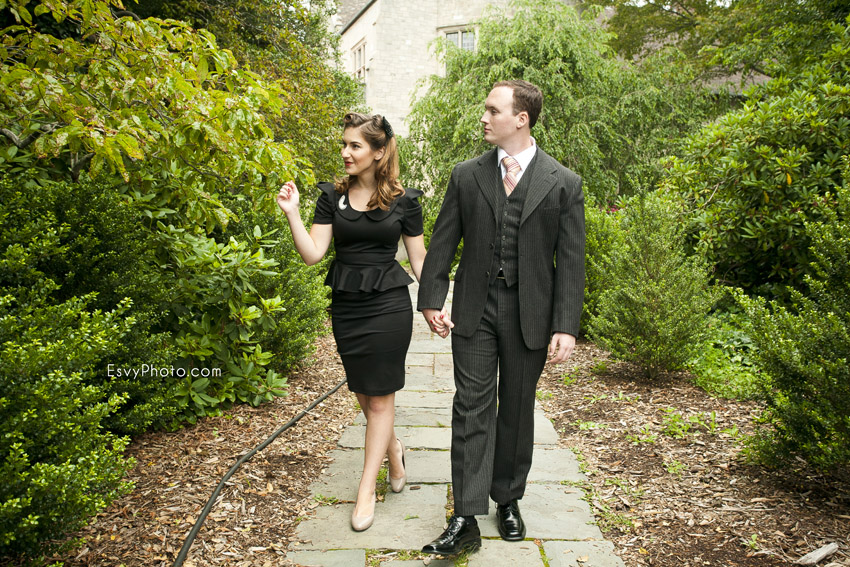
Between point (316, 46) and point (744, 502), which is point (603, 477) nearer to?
point (744, 502)

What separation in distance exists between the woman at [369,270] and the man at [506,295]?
10.5 inches

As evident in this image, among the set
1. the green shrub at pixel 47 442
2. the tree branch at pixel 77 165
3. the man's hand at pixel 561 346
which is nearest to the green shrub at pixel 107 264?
the tree branch at pixel 77 165

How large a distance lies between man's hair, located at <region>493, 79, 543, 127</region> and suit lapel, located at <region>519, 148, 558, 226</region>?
0.68 feet

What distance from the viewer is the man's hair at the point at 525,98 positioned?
291cm

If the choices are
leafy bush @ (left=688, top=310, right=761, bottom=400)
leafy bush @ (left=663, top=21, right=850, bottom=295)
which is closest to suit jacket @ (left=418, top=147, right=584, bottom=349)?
leafy bush @ (left=688, top=310, right=761, bottom=400)

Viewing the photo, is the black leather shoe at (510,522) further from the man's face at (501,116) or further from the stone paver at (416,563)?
the man's face at (501,116)

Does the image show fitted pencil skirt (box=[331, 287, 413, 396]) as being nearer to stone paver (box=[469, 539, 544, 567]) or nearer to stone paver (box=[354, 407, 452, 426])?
stone paver (box=[469, 539, 544, 567])

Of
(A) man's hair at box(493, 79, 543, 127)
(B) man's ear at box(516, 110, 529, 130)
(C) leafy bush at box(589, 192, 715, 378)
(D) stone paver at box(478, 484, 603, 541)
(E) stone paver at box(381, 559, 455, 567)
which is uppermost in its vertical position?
(A) man's hair at box(493, 79, 543, 127)

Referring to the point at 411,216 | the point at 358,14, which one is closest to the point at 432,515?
the point at 411,216

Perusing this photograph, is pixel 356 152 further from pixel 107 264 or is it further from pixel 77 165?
pixel 77 165

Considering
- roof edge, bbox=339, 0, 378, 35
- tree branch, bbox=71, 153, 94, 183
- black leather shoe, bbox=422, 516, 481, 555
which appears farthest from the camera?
roof edge, bbox=339, 0, 378, 35

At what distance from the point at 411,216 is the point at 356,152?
1.43ft

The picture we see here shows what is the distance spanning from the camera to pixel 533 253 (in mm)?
2941

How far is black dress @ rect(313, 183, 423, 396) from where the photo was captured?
127 inches
